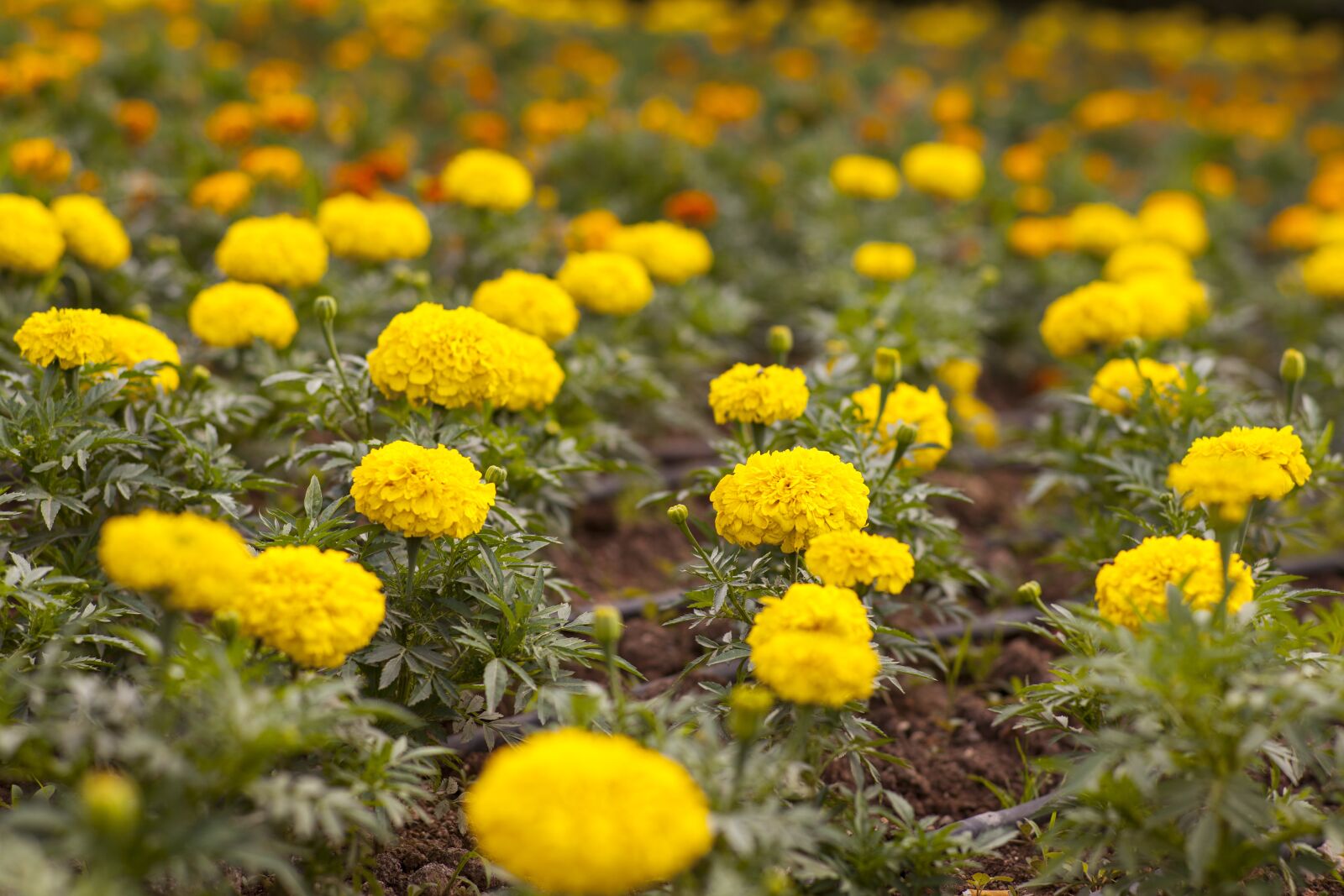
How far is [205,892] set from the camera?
65.2 inches

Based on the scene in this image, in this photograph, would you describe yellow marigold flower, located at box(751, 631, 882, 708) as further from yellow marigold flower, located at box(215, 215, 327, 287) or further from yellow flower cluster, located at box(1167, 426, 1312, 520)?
yellow marigold flower, located at box(215, 215, 327, 287)

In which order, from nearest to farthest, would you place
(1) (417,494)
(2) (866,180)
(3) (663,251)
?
(1) (417,494), (3) (663,251), (2) (866,180)

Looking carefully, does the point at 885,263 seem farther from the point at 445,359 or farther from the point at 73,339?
the point at 73,339

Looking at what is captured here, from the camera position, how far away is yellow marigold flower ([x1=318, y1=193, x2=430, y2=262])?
3.20m

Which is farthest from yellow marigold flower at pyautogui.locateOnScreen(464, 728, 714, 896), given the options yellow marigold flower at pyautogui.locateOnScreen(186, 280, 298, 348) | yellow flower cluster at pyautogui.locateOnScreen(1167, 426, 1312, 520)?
yellow marigold flower at pyautogui.locateOnScreen(186, 280, 298, 348)

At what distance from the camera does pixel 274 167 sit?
155 inches

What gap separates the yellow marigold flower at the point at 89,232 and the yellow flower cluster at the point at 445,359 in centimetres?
111

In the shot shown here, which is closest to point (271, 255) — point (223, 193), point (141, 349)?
point (141, 349)

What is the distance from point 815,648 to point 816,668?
0.03 metres

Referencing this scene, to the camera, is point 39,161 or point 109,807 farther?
point 39,161

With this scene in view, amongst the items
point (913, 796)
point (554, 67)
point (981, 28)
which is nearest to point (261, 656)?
point (913, 796)

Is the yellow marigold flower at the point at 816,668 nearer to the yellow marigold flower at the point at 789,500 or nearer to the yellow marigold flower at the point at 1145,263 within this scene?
the yellow marigold flower at the point at 789,500

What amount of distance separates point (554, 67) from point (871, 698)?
15.7 ft

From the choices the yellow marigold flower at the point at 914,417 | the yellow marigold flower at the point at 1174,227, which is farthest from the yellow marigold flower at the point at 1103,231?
the yellow marigold flower at the point at 914,417
